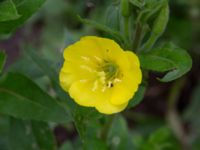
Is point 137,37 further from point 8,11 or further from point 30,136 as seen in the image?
point 30,136

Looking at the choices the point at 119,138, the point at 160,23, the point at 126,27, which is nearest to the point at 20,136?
the point at 119,138

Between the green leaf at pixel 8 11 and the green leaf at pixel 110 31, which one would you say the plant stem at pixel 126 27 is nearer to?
the green leaf at pixel 110 31

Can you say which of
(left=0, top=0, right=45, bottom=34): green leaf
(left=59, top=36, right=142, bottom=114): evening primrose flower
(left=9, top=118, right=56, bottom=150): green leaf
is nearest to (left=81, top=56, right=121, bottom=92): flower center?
(left=59, top=36, right=142, bottom=114): evening primrose flower

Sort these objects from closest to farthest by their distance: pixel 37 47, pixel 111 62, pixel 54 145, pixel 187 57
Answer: pixel 187 57
pixel 111 62
pixel 54 145
pixel 37 47

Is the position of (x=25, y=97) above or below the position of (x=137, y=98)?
below

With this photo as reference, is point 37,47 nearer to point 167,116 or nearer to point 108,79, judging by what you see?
point 167,116

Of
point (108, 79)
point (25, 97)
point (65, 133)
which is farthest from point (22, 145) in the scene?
point (65, 133)
